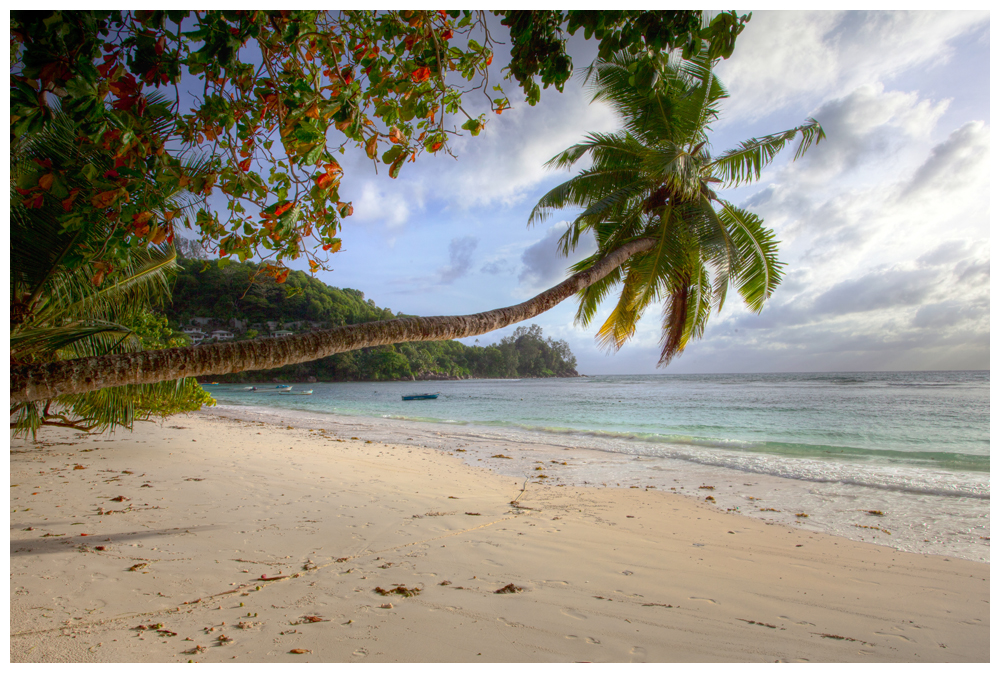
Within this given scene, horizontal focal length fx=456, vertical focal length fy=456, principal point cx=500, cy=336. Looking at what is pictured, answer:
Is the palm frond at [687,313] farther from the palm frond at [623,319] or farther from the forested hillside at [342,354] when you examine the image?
the forested hillside at [342,354]

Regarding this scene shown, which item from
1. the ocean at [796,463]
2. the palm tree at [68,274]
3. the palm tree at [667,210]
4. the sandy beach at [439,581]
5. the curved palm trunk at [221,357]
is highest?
the palm tree at [667,210]

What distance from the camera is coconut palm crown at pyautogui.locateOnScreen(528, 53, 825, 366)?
661 centimetres

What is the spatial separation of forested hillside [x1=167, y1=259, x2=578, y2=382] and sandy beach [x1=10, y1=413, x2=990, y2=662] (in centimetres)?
195

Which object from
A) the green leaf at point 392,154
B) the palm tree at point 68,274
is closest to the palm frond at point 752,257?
the green leaf at point 392,154

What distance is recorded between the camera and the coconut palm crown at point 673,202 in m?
6.61

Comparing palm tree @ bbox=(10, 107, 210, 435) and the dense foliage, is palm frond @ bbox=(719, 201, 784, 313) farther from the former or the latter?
palm tree @ bbox=(10, 107, 210, 435)

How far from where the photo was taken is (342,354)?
38281 mm

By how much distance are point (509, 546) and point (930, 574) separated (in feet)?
11.4

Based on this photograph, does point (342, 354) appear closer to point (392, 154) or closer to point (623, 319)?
point (623, 319)

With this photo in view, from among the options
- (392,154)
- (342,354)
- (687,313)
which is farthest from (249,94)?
(342,354)

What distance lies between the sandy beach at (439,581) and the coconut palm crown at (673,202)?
3.32 meters

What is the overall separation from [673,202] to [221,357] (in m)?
6.50

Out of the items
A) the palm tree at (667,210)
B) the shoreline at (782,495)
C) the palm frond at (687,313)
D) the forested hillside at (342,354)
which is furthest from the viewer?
the forested hillside at (342,354)
